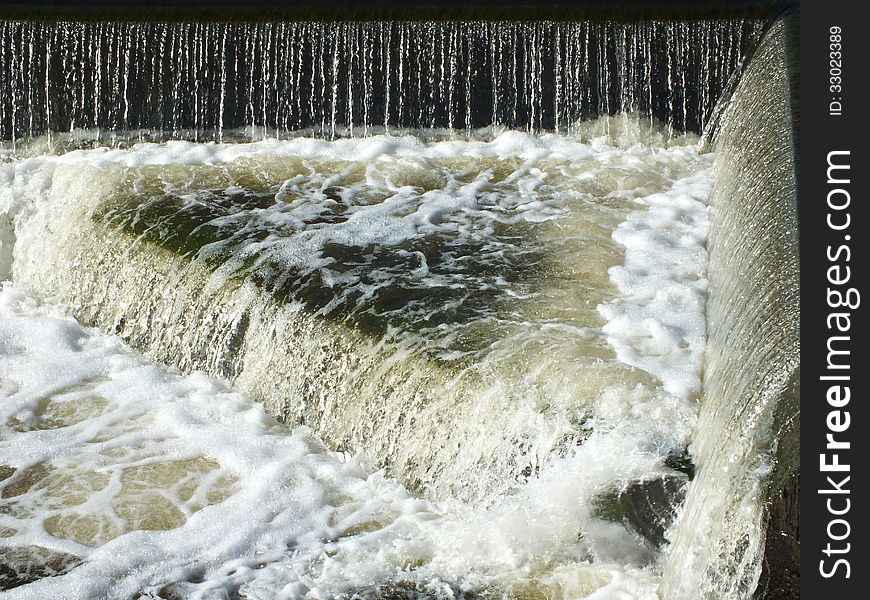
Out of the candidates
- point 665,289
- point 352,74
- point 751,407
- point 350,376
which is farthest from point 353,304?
point 352,74

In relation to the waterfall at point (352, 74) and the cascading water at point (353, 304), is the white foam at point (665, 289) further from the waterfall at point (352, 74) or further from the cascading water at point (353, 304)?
the waterfall at point (352, 74)

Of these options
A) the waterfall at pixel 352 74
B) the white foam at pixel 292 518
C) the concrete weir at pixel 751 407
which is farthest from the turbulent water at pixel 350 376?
the waterfall at pixel 352 74

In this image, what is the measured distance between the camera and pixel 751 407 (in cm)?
308

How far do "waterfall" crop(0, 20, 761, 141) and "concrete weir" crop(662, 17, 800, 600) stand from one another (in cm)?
261

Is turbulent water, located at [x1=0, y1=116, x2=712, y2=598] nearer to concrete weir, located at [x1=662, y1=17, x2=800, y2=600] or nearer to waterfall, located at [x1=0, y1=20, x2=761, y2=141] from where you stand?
concrete weir, located at [x1=662, y1=17, x2=800, y2=600]

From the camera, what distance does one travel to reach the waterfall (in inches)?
308

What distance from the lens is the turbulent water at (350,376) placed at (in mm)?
3754

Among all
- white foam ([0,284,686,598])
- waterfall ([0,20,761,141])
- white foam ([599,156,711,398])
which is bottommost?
white foam ([0,284,686,598])

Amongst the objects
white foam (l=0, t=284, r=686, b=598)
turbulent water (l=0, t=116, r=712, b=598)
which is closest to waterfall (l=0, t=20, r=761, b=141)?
turbulent water (l=0, t=116, r=712, b=598)

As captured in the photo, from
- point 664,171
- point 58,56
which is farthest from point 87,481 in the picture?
point 58,56

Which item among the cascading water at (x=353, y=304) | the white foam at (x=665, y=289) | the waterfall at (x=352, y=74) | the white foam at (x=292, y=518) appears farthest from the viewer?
the waterfall at (x=352, y=74)

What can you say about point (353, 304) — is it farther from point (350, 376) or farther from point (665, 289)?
point (665, 289)

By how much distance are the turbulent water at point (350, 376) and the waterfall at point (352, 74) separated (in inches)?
34.3

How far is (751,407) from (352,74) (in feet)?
18.7
